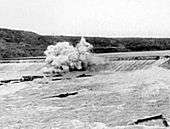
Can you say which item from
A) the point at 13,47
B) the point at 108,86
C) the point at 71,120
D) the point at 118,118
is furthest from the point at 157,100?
the point at 13,47

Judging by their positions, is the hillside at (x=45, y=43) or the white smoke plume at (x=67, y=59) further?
the hillside at (x=45, y=43)

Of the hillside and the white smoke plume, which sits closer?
the white smoke plume

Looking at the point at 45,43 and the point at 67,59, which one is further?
the point at 45,43

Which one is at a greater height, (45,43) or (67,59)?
(67,59)

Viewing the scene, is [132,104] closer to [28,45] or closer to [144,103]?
[144,103]
